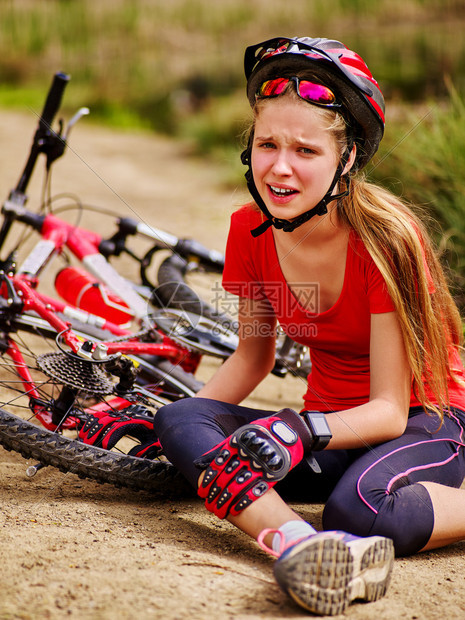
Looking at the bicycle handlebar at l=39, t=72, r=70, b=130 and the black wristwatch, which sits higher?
the bicycle handlebar at l=39, t=72, r=70, b=130

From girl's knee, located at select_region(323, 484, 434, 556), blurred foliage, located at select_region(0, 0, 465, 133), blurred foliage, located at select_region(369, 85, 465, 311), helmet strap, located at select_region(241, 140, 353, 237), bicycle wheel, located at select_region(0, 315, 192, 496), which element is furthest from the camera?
blurred foliage, located at select_region(0, 0, 465, 133)

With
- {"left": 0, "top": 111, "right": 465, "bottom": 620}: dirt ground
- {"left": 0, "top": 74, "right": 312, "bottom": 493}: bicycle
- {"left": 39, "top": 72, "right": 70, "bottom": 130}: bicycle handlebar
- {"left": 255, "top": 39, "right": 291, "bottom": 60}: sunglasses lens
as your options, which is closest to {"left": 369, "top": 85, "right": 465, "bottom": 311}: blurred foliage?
{"left": 0, "top": 74, "right": 312, "bottom": 493}: bicycle

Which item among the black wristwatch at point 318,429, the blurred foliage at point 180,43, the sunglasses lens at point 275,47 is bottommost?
the black wristwatch at point 318,429

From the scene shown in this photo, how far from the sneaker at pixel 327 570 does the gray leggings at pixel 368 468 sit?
0.27 m

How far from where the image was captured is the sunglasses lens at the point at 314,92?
6.38ft

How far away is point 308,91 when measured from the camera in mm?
1947

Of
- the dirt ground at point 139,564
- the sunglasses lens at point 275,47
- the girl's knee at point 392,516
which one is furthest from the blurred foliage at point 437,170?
the dirt ground at point 139,564

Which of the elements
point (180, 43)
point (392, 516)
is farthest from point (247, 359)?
point (180, 43)

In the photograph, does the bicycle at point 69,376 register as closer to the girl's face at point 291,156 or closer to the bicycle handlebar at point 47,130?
the bicycle handlebar at point 47,130

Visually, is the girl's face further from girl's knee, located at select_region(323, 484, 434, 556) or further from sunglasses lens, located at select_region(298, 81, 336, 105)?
girl's knee, located at select_region(323, 484, 434, 556)

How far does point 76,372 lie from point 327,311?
2.88ft

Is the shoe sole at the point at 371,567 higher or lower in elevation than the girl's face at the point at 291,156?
lower

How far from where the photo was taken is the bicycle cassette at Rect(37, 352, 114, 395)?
2352mm

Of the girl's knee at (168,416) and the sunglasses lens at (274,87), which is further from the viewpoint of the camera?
the girl's knee at (168,416)
